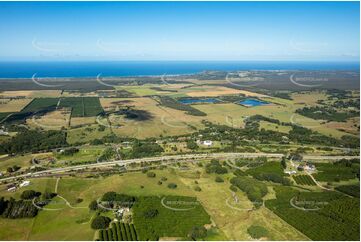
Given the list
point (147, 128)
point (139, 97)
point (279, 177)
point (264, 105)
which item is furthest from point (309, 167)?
point (139, 97)

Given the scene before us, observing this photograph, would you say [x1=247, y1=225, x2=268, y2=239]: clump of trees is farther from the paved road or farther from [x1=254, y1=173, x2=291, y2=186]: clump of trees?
the paved road

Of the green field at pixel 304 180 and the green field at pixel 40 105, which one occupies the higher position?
the green field at pixel 40 105

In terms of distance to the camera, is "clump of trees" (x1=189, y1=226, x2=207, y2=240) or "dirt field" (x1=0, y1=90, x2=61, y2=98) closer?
"clump of trees" (x1=189, y1=226, x2=207, y2=240)

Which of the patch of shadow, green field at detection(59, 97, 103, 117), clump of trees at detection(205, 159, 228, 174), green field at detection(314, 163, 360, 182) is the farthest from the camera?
green field at detection(59, 97, 103, 117)

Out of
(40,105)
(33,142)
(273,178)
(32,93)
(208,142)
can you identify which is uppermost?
(32,93)

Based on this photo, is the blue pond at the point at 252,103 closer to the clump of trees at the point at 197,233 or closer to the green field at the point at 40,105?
the green field at the point at 40,105

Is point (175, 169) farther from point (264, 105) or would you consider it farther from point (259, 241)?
point (264, 105)

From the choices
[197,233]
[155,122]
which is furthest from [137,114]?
[197,233]

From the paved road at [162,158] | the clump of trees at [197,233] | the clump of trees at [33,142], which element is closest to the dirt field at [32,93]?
the clump of trees at [33,142]

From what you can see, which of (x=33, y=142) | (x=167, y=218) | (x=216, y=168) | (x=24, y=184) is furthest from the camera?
(x=33, y=142)

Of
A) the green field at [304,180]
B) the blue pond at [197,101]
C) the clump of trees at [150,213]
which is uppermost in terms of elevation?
the clump of trees at [150,213]

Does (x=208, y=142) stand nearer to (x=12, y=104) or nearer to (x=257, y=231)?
(x=257, y=231)

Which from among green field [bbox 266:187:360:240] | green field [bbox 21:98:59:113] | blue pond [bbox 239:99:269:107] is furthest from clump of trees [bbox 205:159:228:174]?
green field [bbox 21:98:59:113]
